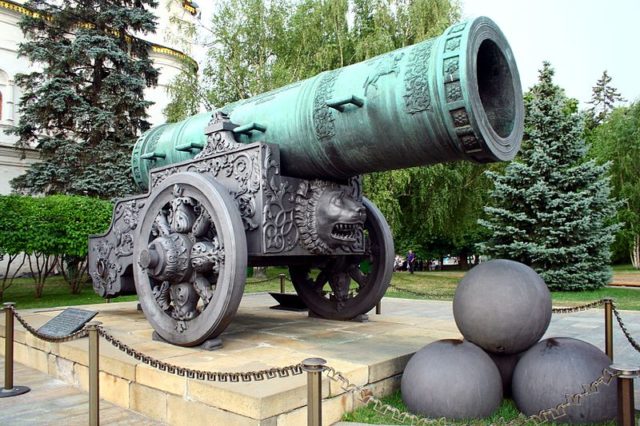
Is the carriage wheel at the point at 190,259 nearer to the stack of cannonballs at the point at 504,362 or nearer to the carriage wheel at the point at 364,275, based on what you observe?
the stack of cannonballs at the point at 504,362

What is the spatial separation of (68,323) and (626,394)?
13.6ft

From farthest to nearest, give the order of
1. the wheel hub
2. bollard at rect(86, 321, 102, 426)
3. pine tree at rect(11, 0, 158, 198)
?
pine tree at rect(11, 0, 158, 198) < the wheel hub < bollard at rect(86, 321, 102, 426)

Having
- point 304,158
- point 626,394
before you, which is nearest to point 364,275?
point 304,158

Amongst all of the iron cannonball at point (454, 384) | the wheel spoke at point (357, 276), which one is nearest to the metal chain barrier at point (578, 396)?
the iron cannonball at point (454, 384)

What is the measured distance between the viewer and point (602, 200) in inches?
549

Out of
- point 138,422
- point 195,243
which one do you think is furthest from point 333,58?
point 138,422

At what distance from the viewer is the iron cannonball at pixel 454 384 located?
3268 mm

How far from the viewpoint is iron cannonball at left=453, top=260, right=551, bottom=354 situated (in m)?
3.44

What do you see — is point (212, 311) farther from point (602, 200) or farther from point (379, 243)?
point (602, 200)

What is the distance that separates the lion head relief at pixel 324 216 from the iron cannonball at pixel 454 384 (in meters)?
1.39

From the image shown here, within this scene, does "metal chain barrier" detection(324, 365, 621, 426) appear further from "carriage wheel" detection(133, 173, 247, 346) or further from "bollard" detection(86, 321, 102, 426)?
"bollard" detection(86, 321, 102, 426)

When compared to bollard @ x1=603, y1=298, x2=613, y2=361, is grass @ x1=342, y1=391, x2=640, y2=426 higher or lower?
lower

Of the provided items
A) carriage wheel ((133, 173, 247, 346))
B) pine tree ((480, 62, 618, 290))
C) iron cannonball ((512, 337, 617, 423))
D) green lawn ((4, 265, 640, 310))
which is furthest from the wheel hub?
pine tree ((480, 62, 618, 290))

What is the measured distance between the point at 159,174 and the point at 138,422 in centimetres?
239
